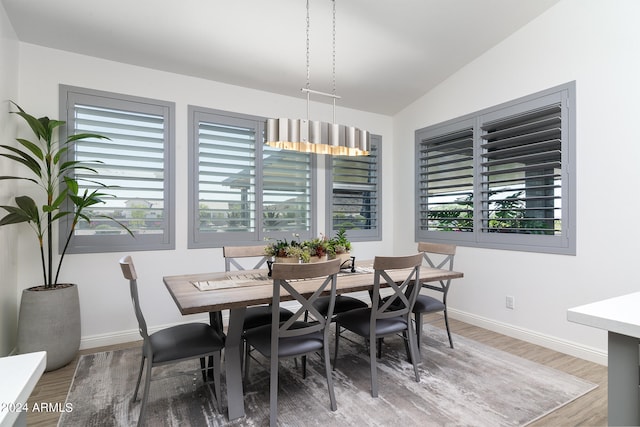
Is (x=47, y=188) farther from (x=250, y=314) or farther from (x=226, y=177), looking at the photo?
(x=250, y=314)

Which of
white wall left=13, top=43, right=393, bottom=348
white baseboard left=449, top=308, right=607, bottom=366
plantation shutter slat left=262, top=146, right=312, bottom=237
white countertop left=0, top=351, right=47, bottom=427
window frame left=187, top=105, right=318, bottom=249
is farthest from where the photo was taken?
plantation shutter slat left=262, top=146, right=312, bottom=237

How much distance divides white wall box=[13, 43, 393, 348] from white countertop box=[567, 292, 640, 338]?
129 inches

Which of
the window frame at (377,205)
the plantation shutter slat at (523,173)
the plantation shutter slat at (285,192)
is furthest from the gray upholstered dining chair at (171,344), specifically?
the plantation shutter slat at (523,173)

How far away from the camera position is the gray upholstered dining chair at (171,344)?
187 centimetres

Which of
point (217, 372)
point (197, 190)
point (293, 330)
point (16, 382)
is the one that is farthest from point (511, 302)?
point (16, 382)

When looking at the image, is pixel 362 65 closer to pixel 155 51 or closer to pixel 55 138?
pixel 155 51

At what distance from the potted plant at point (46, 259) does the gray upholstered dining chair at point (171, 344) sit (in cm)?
96

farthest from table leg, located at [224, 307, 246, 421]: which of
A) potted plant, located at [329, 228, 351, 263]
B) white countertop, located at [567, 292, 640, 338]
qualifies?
white countertop, located at [567, 292, 640, 338]

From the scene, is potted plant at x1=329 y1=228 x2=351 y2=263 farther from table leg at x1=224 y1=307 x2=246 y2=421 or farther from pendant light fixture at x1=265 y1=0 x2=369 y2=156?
table leg at x1=224 y1=307 x2=246 y2=421

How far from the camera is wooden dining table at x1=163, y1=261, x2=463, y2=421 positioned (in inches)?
73.2

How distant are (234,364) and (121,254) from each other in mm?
1891

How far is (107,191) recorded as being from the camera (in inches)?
127

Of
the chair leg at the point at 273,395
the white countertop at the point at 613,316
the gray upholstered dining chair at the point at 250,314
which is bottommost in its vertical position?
the chair leg at the point at 273,395

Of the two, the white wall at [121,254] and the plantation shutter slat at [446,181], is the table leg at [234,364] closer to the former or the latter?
the white wall at [121,254]
